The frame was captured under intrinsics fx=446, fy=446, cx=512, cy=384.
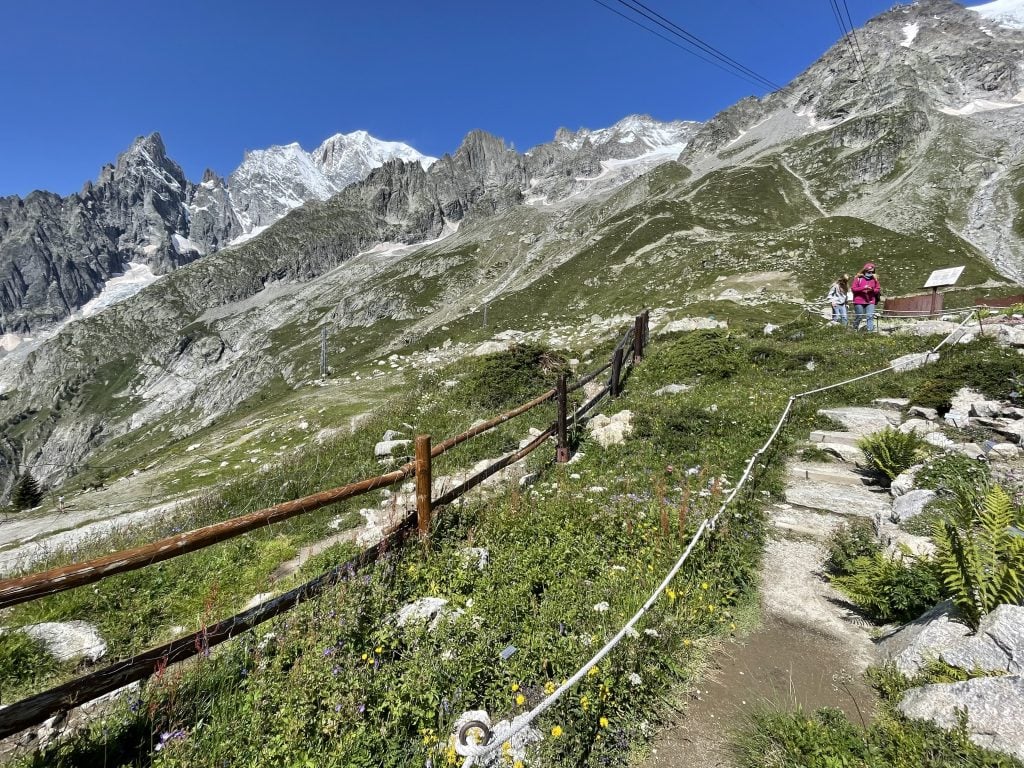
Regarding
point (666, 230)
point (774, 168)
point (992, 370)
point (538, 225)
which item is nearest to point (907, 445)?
point (992, 370)

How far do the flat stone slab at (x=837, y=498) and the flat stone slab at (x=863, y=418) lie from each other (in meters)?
2.59

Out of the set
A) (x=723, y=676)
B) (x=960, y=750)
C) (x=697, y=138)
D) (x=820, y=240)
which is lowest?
(x=723, y=676)

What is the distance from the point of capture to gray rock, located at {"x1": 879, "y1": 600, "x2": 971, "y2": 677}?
3785 mm

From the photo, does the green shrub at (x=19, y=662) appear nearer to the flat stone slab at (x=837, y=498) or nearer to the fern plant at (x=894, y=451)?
the flat stone slab at (x=837, y=498)

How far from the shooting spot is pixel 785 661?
4410mm

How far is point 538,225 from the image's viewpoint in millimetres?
149125

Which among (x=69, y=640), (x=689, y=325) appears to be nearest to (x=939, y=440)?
(x=69, y=640)

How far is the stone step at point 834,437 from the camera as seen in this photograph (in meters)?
9.42

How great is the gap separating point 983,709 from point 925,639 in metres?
0.92

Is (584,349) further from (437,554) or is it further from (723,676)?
(723,676)

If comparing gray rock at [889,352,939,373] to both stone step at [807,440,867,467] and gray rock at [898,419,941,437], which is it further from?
stone step at [807,440,867,467]

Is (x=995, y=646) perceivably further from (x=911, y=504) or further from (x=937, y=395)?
(x=937, y=395)

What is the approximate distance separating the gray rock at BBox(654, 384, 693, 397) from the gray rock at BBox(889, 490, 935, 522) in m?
8.09

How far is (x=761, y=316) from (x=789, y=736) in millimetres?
30042
